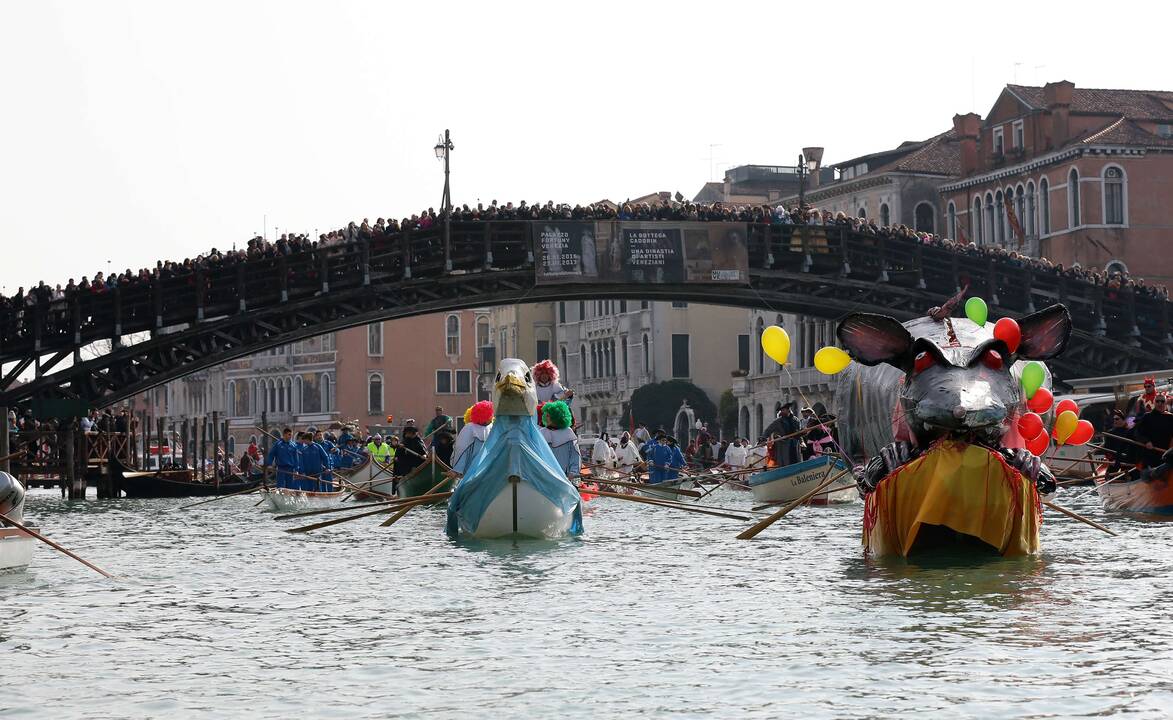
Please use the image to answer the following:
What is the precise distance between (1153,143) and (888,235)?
16338 mm

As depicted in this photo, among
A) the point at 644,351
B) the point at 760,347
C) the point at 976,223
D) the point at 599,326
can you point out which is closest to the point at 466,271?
the point at 976,223

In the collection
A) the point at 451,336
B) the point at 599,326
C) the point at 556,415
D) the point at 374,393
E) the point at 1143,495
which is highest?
the point at 451,336

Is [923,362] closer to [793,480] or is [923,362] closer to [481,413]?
[481,413]

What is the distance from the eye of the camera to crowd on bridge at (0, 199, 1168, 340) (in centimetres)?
4100

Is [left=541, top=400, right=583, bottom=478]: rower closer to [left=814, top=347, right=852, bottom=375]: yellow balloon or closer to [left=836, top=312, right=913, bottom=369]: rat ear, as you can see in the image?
[left=814, top=347, right=852, bottom=375]: yellow balloon

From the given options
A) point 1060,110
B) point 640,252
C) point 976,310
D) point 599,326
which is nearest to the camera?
point 976,310

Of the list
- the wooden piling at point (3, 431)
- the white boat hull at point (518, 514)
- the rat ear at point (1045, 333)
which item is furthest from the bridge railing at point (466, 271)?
the rat ear at point (1045, 333)

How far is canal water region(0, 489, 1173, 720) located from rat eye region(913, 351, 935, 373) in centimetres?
164

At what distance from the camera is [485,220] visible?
4350 centimetres

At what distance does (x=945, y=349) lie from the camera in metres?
17.3

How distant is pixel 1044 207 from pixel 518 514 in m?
43.5

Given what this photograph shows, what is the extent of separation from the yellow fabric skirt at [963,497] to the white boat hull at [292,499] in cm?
1781

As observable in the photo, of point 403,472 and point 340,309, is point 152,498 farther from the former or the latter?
point 403,472

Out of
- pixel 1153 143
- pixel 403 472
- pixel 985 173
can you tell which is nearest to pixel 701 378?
pixel 985 173
